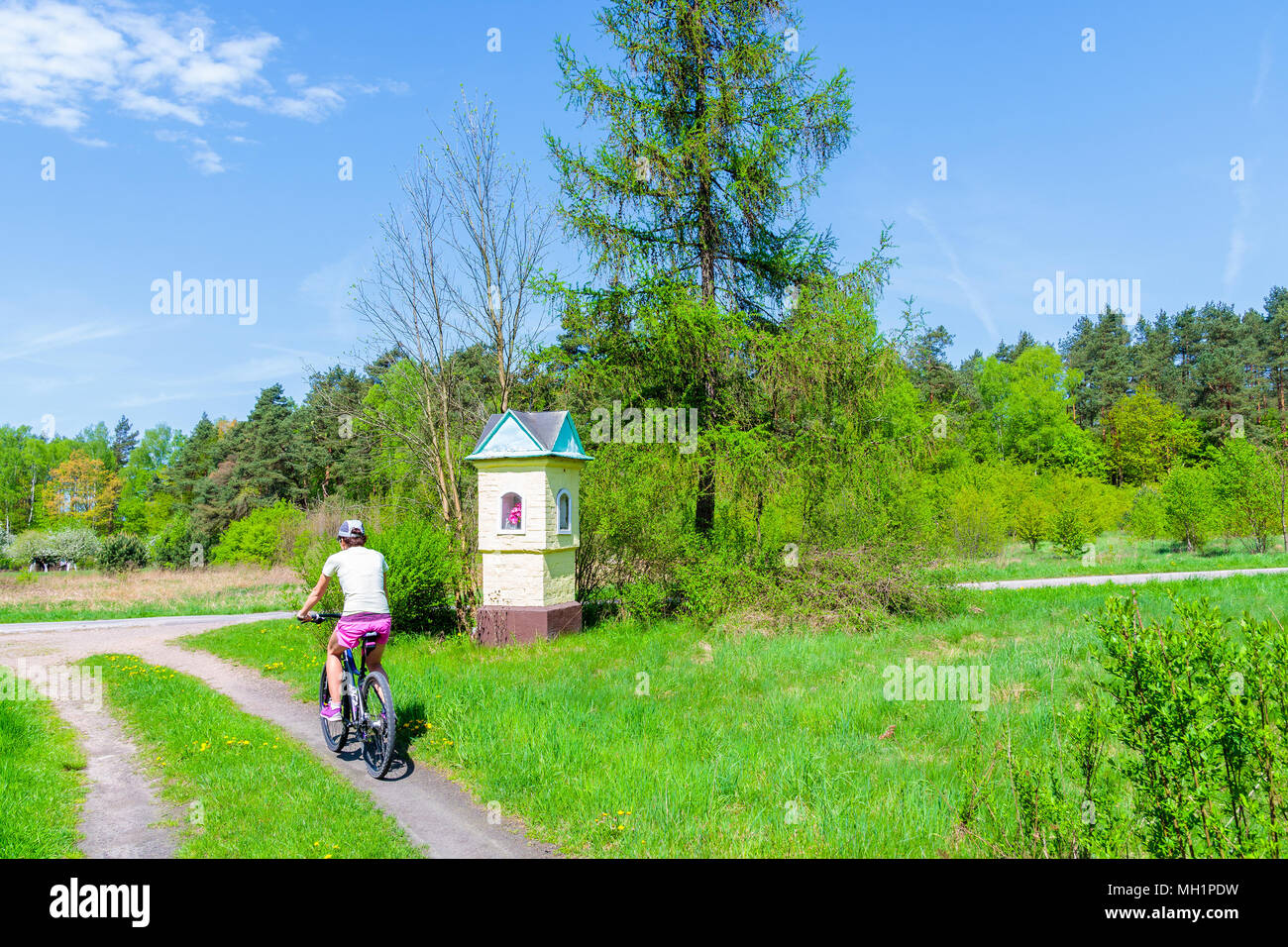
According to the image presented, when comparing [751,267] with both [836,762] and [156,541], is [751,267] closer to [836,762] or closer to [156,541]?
[836,762]

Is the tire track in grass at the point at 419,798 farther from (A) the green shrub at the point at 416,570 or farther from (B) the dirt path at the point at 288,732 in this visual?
(A) the green shrub at the point at 416,570

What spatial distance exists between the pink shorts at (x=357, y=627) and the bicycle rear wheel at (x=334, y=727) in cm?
65

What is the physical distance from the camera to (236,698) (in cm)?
923

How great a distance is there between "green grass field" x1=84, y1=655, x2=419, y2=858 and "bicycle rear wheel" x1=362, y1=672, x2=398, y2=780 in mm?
302

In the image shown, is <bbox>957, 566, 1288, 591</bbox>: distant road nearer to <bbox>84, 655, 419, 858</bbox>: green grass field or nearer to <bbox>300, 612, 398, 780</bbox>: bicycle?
<bbox>300, 612, 398, 780</bbox>: bicycle

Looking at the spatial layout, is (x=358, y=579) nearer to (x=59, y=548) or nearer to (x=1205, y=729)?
(x=1205, y=729)

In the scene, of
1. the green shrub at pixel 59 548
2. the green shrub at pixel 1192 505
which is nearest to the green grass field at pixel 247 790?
the green shrub at pixel 1192 505

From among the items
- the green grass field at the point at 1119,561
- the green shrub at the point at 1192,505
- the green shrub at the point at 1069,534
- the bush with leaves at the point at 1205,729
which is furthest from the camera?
the green shrub at the point at 1069,534

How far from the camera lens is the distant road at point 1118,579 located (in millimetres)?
18922

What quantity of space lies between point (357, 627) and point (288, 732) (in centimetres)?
224

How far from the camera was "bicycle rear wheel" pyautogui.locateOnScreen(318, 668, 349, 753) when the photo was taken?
21.7 ft

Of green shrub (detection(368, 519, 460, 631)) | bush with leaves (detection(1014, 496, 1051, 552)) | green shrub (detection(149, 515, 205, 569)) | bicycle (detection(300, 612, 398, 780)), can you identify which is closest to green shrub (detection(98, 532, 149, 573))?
green shrub (detection(149, 515, 205, 569))
